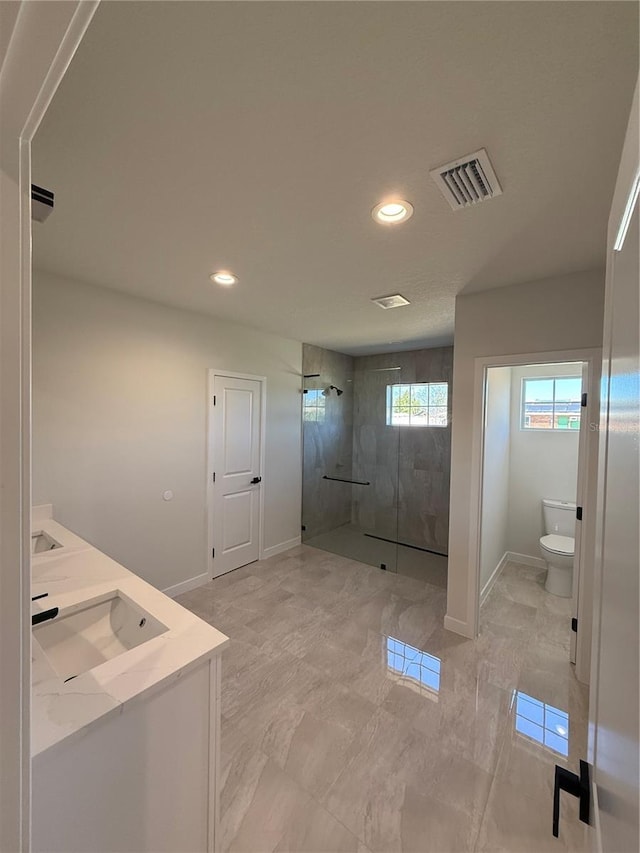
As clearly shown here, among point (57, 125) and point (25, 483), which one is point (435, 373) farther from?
point (25, 483)

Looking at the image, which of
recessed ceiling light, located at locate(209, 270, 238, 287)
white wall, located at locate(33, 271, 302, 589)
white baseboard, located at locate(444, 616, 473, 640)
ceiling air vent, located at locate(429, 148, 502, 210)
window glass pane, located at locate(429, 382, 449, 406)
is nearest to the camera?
ceiling air vent, located at locate(429, 148, 502, 210)

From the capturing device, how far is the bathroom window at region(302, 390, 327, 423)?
14.7 feet

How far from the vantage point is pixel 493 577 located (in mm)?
3449

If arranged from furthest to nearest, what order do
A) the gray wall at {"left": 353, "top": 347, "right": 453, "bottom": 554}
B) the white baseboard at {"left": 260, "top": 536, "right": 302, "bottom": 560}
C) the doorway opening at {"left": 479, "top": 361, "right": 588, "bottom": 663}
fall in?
the gray wall at {"left": 353, "top": 347, "right": 453, "bottom": 554}
the white baseboard at {"left": 260, "top": 536, "right": 302, "bottom": 560}
the doorway opening at {"left": 479, "top": 361, "right": 588, "bottom": 663}

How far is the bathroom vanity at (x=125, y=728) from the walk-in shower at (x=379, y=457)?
9.88ft

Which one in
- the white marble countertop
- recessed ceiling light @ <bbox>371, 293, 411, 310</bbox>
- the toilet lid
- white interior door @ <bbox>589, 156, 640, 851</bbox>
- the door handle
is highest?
recessed ceiling light @ <bbox>371, 293, 411, 310</bbox>

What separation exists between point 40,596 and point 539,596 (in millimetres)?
3708

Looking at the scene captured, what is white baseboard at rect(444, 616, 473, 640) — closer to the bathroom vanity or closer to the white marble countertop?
the bathroom vanity

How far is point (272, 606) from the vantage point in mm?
2967

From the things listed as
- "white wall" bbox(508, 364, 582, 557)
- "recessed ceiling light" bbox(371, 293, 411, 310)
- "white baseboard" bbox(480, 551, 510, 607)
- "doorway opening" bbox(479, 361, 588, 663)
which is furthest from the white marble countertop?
"white wall" bbox(508, 364, 582, 557)

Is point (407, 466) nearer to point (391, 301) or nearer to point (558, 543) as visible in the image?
point (558, 543)

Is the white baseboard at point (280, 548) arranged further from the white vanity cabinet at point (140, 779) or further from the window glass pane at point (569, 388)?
the window glass pane at point (569, 388)

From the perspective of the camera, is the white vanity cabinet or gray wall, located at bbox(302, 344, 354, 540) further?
gray wall, located at bbox(302, 344, 354, 540)

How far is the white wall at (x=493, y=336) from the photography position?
214cm
